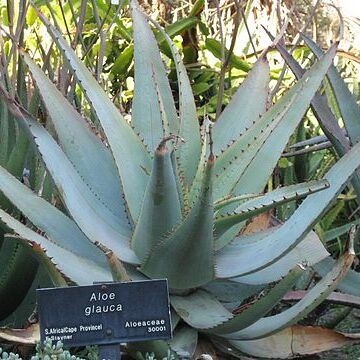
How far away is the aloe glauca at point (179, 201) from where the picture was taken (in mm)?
1416

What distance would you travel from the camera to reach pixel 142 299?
1264 mm

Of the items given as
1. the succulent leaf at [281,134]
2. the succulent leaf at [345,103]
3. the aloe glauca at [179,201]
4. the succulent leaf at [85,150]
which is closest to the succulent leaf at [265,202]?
the aloe glauca at [179,201]

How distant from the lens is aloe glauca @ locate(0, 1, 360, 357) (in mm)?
1416

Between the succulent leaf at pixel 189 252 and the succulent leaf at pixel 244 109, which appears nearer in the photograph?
the succulent leaf at pixel 189 252

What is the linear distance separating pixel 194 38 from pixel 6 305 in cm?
269

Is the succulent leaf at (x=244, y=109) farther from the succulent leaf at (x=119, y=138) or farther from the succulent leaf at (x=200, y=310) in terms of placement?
the succulent leaf at (x=200, y=310)

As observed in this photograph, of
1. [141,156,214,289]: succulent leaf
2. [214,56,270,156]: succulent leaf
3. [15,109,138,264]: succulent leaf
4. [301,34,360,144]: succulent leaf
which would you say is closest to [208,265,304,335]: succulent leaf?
[141,156,214,289]: succulent leaf

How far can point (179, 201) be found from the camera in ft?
4.88

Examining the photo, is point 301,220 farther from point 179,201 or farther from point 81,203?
point 81,203

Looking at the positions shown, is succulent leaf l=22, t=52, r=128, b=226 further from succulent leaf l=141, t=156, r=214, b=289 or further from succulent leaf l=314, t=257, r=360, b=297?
succulent leaf l=314, t=257, r=360, b=297

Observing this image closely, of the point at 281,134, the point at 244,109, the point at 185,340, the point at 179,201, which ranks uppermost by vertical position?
the point at 244,109

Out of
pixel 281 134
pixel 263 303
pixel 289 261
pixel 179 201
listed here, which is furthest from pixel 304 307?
pixel 281 134

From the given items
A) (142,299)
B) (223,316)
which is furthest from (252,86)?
(142,299)

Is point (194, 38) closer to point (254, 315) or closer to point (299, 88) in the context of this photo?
point (299, 88)
